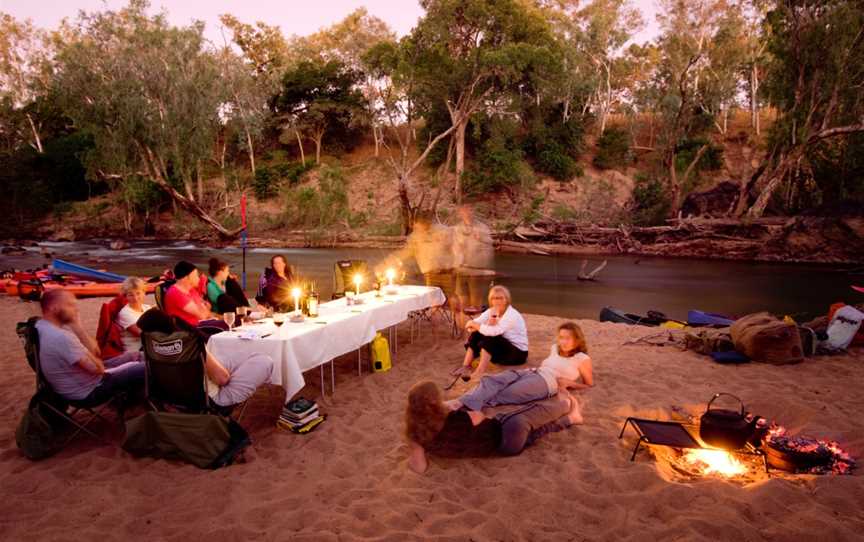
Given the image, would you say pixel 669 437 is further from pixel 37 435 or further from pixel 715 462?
pixel 37 435

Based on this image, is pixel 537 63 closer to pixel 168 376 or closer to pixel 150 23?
pixel 150 23

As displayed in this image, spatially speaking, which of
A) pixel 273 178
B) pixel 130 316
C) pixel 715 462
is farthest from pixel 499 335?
pixel 273 178


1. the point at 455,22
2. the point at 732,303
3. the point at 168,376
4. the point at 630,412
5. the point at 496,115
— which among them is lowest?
the point at 732,303

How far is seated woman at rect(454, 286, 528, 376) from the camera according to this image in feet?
16.8

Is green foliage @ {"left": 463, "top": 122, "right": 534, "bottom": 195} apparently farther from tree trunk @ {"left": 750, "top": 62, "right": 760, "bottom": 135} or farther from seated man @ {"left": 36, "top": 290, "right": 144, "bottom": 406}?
seated man @ {"left": 36, "top": 290, "right": 144, "bottom": 406}

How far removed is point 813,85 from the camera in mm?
20625

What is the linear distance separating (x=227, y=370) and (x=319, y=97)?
36.5m

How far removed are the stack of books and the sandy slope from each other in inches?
3.5

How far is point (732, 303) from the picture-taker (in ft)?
41.7

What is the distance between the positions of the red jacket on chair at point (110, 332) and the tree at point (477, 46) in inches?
879

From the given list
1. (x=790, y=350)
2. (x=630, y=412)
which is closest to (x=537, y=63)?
(x=790, y=350)

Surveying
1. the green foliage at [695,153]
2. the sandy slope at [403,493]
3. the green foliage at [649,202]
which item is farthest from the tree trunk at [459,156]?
the sandy slope at [403,493]

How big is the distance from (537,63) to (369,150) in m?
17.1

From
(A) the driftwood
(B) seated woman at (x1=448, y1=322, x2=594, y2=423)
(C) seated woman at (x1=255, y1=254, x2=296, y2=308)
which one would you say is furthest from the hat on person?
(A) the driftwood
